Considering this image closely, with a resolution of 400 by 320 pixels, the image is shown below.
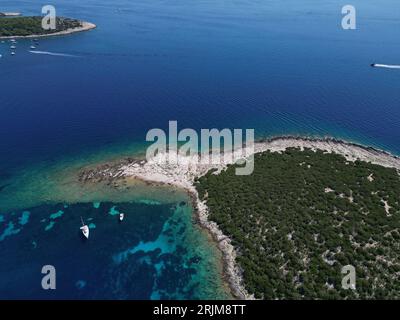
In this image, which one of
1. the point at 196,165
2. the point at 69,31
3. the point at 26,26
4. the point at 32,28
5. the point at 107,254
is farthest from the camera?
the point at 69,31

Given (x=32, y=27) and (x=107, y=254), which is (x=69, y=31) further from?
(x=107, y=254)

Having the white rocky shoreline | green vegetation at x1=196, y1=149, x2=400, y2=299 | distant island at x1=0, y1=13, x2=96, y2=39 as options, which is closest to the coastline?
distant island at x1=0, y1=13, x2=96, y2=39

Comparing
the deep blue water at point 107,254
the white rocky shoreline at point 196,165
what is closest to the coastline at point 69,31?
the white rocky shoreline at point 196,165

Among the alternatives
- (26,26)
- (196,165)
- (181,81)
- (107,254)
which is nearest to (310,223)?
(196,165)

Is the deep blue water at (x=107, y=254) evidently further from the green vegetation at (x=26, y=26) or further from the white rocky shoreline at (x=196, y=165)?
the green vegetation at (x=26, y=26)

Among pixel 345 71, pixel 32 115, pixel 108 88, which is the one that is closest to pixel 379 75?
pixel 345 71

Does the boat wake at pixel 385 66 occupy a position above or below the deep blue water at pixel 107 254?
above

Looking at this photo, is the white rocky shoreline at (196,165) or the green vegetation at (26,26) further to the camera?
the green vegetation at (26,26)

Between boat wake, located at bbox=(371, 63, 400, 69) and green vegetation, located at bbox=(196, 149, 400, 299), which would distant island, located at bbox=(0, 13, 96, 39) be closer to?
boat wake, located at bbox=(371, 63, 400, 69)
